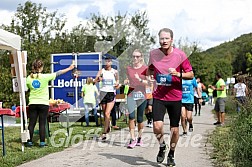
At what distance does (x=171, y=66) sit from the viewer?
759cm

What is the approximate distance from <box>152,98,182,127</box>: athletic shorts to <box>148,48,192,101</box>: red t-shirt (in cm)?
7

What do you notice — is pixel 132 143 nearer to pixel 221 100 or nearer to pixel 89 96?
pixel 89 96

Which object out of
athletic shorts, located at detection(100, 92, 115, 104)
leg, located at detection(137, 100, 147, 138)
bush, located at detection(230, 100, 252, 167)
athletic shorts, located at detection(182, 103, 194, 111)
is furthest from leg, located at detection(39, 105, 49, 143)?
bush, located at detection(230, 100, 252, 167)

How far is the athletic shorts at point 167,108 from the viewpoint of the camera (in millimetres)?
7648

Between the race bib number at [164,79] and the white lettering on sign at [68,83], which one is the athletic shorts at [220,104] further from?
the race bib number at [164,79]

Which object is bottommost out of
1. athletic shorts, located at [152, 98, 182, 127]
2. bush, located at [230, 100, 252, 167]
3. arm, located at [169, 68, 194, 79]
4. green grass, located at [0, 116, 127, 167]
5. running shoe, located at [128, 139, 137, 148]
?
green grass, located at [0, 116, 127, 167]

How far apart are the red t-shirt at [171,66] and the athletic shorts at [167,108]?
0.22 feet

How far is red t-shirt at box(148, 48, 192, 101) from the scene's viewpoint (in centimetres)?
757

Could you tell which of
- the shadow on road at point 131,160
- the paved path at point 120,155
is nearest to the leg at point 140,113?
the paved path at point 120,155

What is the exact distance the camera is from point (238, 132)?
26.6 ft

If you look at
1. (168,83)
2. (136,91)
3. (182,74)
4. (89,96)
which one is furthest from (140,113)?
(89,96)

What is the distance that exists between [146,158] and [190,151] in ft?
4.57

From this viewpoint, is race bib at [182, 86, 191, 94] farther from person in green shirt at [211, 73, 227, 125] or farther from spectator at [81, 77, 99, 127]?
spectator at [81, 77, 99, 127]

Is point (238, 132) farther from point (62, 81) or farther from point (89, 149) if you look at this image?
point (62, 81)
